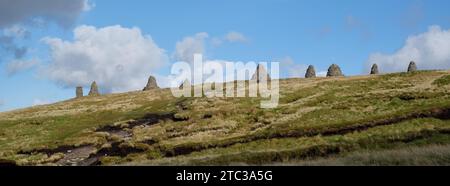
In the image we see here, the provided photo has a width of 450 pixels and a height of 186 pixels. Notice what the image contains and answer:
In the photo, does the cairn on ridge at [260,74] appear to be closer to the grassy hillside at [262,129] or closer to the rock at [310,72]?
the rock at [310,72]

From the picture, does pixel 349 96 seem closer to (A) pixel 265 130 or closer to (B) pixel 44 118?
(A) pixel 265 130

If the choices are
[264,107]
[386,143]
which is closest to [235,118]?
[264,107]

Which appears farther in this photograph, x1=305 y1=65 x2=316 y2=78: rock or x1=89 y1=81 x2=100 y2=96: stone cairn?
x1=89 y1=81 x2=100 y2=96: stone cairn

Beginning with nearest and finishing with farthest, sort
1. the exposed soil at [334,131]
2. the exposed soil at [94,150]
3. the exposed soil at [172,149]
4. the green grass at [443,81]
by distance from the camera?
the exposed soil at [334,131], the exposed soil at [172,149], the exposed soil at [94,150], the green grass at [443,81]

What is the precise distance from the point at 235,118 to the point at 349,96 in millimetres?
16137

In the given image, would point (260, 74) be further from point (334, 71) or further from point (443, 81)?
point (443, 81)

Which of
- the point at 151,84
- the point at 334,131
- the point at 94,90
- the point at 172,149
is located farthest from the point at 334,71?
the point at 172,149

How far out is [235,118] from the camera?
200ft

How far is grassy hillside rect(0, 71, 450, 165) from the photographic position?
102ft

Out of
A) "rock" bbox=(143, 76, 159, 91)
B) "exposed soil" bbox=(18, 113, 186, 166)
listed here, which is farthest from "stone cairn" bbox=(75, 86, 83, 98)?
"exposed soil" bbox=(18, 113, 186, 166)

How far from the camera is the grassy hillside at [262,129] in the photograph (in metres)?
31.2

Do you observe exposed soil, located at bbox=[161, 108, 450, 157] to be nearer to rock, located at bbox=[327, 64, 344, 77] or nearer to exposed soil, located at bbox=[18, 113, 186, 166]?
exposed soil, located at bbox=[18, 113, 186, 166]

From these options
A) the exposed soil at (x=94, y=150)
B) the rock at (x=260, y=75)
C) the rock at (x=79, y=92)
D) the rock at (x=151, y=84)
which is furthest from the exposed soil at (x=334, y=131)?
the rock at (x=79, y=92)

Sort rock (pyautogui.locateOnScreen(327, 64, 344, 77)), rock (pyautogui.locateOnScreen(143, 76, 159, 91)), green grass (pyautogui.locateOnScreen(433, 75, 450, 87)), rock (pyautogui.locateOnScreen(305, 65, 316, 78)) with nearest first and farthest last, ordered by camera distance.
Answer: green grass (pyautogui.locateOnScreen(433, 75, 450, 87)), rock (pyautogui.locateOnScreen(327, 64, 344, 77)), rock (pyautogui.locateOnScreen(305, 65, 316, 78)), rock (pyautogui.locateOnScreen(143, 76, 159, 91))
